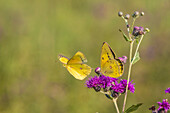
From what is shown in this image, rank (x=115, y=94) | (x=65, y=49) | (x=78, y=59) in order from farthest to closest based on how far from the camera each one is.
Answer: (x=65, y=49)
(x=78, y=59)
(x=115, y=94)

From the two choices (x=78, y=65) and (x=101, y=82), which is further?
(x=78, y=65)

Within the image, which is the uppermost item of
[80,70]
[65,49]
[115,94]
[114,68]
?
[114,68]

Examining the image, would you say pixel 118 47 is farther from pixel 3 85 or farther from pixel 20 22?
pixel 3 85

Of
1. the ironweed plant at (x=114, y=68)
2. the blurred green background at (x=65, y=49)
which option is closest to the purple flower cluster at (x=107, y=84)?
the ironweed plant at (x=114, y=68)

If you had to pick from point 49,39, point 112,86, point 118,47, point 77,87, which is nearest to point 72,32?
point 49,39

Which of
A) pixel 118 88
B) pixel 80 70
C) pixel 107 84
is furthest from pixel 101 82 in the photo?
pixel 80 70

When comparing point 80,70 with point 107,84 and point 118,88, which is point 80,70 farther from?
point 118,88

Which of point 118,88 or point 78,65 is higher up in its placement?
point 78,65

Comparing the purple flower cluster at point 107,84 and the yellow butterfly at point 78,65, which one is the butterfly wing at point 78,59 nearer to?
the yellow butterfly at point 78,65
